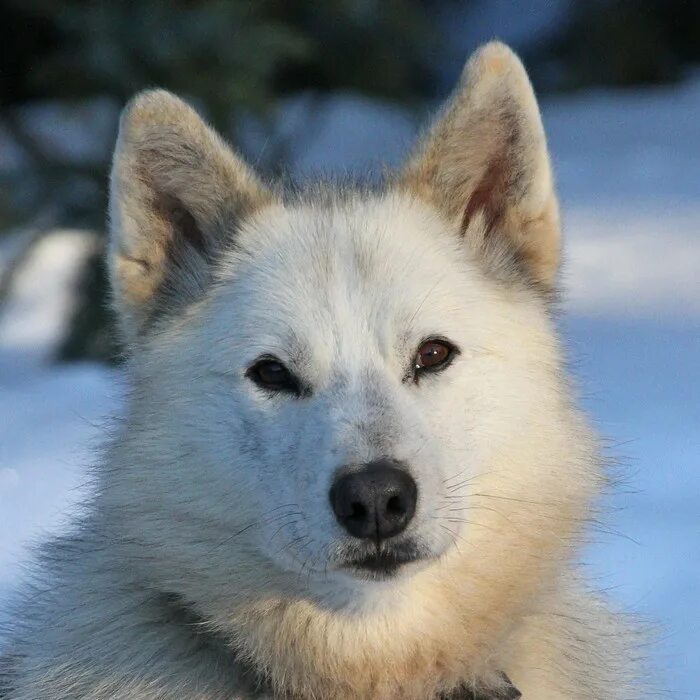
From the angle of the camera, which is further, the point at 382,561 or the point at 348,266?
the point at 348,266

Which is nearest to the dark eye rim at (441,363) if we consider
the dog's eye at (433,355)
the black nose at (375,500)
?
the dog's eye at (433,355)

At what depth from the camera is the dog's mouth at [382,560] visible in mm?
2689

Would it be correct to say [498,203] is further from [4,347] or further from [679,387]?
[4,347]

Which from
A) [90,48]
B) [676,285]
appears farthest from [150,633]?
[676,285]

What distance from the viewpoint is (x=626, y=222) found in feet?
29.4

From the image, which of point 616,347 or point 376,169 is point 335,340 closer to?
point 376,169

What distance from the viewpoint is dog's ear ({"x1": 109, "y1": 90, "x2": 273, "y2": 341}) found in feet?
10.3

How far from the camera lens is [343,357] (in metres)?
2.94

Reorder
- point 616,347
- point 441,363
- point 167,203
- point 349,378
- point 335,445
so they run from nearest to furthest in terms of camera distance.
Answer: point 335,445 → point 349,378 → point 441,363 → point 167,203 → point 616,347

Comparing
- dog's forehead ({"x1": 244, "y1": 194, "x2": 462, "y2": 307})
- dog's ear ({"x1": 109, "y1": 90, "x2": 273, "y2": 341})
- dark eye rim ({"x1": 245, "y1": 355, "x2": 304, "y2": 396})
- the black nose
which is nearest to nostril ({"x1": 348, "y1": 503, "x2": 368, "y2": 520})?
the black nose

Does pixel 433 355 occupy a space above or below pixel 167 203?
below

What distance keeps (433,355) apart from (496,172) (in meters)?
0.60

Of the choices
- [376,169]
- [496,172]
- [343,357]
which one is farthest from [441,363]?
[376,169]

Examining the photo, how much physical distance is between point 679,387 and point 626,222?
260 centimetres
